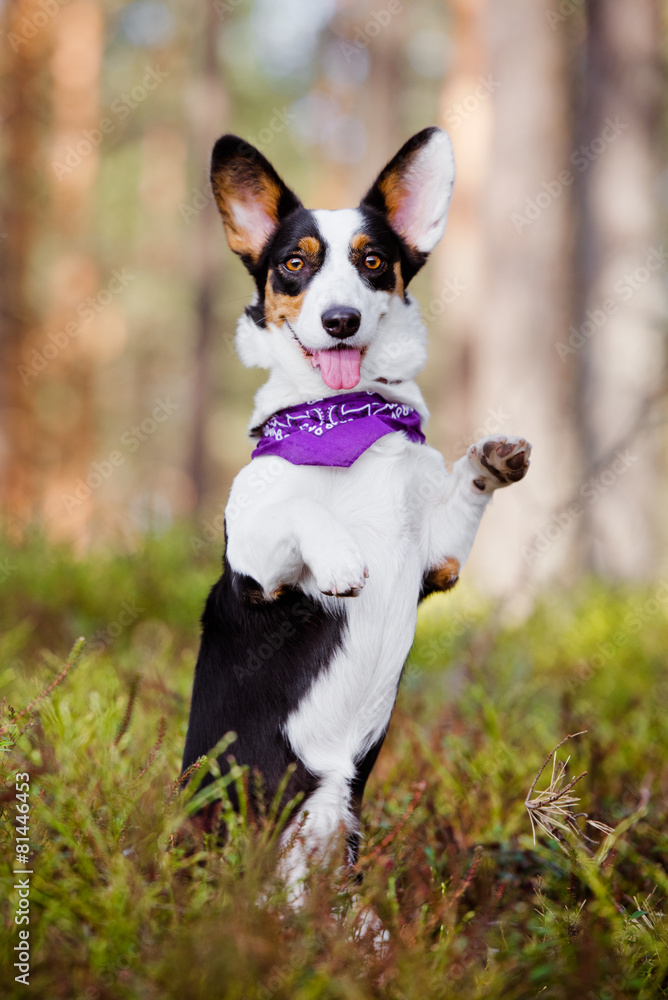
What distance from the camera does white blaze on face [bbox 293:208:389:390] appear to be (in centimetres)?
229

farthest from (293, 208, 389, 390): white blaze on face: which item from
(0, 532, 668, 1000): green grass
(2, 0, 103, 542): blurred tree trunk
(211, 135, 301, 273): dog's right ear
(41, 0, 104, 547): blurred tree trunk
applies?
(41, 0, 104, 547): blurred tree trunk

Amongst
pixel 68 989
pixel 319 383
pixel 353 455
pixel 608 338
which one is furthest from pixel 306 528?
pixel 608 338

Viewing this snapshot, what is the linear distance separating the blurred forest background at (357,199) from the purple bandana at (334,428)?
146cm

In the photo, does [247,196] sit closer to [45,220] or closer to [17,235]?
[17,235]

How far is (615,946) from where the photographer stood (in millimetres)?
2045

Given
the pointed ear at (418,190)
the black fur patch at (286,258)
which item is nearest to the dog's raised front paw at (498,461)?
the black fur patch at (286,258)

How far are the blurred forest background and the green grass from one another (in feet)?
3.26

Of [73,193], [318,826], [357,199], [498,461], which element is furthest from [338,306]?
[357,199]

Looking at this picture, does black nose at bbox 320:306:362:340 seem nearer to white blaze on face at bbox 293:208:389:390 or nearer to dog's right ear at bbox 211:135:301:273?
white blaze on face at bbox 293:208:389:390

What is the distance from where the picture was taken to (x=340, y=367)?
2320 mm

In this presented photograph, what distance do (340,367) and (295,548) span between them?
561 millimetres

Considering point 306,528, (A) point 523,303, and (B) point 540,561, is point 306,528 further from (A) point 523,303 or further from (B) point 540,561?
(A) point 523,303

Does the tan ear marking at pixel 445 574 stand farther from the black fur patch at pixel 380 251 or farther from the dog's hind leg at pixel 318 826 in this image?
the black fur patch at pixel 380 251

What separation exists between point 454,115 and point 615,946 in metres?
11.7
